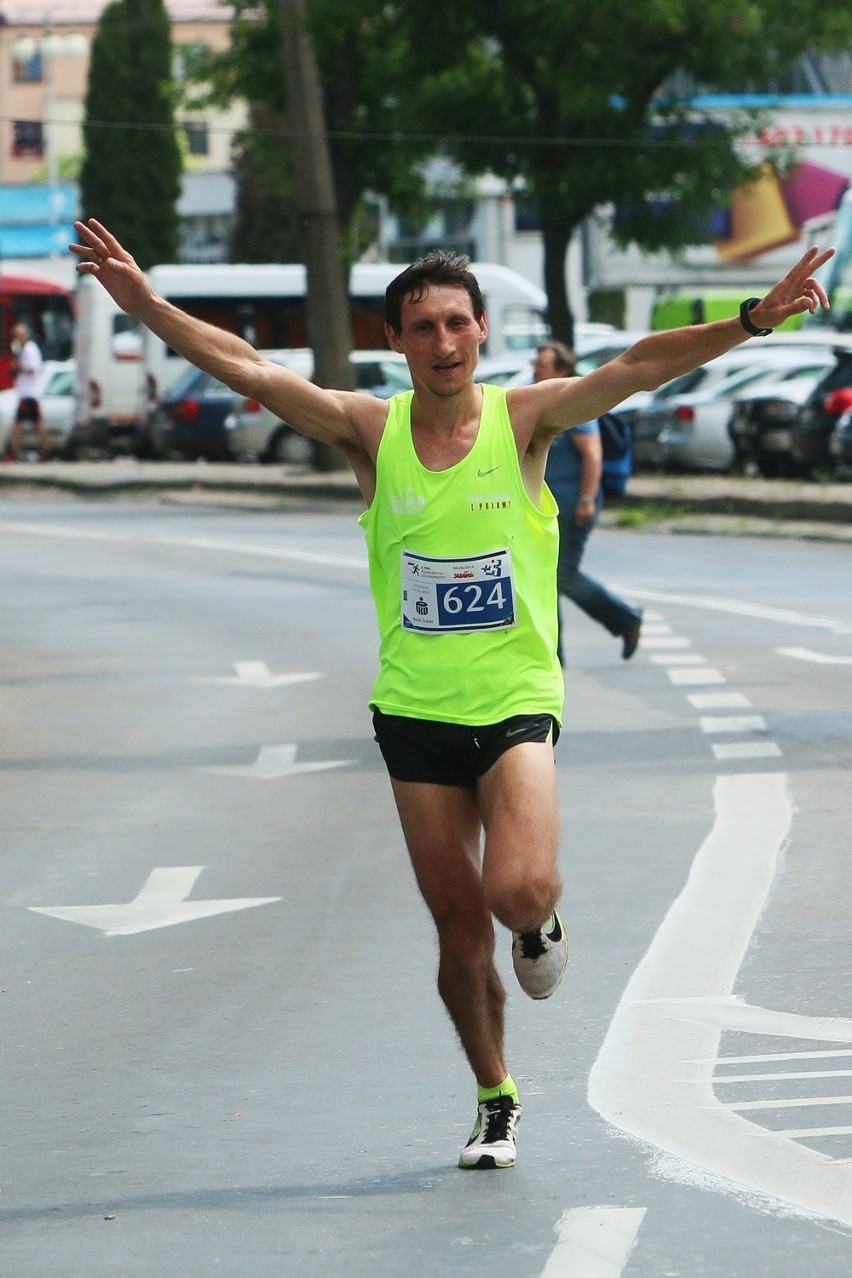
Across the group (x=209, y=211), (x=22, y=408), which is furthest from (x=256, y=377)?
(x=209, y=211)

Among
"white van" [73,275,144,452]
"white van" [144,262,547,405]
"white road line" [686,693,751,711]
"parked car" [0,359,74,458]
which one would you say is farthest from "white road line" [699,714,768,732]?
"white van" [144,262,547,405]

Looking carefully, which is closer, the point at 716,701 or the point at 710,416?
the point at 716,701

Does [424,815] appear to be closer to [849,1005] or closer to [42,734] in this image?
[849,1005]

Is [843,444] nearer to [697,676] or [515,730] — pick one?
[697,676]

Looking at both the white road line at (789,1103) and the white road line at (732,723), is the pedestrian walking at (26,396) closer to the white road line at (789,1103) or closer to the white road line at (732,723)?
the white road line at (732,723)

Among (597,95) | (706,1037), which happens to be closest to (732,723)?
(706,1037)

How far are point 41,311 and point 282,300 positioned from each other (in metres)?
6.58

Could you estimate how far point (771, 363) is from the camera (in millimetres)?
33969

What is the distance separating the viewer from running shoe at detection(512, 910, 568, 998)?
5.34 meters

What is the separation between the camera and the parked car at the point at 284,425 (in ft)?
133

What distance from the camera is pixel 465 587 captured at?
214 inches

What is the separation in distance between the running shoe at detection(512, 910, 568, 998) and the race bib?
0.62 meters

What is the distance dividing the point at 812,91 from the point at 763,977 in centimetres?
5949

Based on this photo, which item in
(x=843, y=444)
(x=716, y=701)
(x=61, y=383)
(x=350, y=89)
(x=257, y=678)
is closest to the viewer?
(x=716, y=701)
